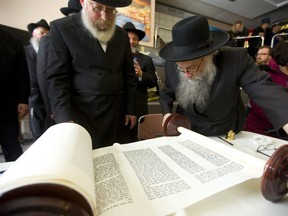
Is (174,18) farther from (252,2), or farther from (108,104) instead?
(108,104)

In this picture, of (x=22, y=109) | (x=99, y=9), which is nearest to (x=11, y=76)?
(x=22, y=109)

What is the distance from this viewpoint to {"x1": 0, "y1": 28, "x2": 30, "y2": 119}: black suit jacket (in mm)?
1325

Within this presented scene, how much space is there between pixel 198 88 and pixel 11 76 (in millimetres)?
1252

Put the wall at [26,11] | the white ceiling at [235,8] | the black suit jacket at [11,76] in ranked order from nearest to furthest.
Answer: the black suit jacket at [11,76] → the wall at [26,11] → the white ceiling at [235,8]

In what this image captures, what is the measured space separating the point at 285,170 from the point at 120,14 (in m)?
3.95

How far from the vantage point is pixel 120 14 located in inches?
149

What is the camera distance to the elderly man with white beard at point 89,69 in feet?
3.35

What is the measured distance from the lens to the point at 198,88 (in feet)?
3.54

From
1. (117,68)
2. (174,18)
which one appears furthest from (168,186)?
(174,18)

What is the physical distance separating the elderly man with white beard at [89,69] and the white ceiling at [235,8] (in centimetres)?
469

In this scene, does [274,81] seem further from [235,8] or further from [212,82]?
[235,8]

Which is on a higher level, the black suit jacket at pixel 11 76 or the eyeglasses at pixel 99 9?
the eyeglasses at pixel 99 9

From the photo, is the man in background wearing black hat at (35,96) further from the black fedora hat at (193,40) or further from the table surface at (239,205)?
the table surface at (239,205)

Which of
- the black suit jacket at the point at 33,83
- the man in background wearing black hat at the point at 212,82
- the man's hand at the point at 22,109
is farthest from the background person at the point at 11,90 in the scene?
the man in background wearing black hat at the point at 212,82
